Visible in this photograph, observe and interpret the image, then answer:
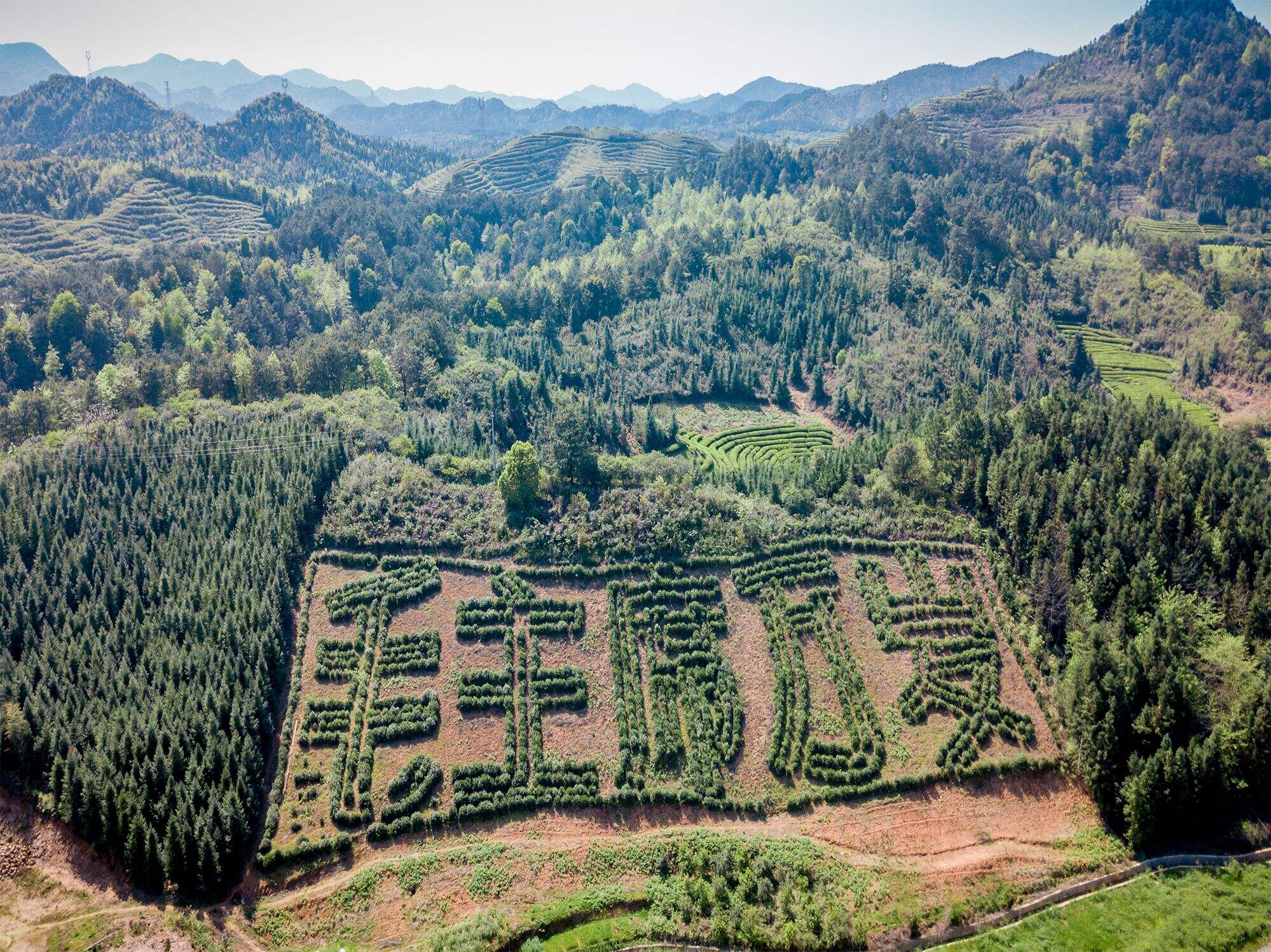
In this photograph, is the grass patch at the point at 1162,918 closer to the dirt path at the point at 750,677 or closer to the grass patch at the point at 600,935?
the dirt path at the point at 750,677

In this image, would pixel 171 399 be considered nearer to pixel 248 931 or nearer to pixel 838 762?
pixel 248 931

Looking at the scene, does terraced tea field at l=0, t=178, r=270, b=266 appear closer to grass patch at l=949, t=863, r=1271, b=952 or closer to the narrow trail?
the narrow trail

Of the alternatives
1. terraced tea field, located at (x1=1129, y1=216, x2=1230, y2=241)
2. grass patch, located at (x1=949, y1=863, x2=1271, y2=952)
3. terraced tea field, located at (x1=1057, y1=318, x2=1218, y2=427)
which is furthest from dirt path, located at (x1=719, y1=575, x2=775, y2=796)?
terraced tea field, located at (x1=1129, y1=216, x2=1230, y2=241)

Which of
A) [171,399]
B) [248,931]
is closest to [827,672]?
[248,931]

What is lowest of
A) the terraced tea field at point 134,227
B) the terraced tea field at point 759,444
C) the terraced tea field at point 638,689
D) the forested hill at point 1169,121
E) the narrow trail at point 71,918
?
the narrow trail at point 71,918

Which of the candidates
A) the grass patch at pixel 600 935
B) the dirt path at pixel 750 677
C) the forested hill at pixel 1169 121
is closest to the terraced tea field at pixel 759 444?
the dirt path at pixel 750 677

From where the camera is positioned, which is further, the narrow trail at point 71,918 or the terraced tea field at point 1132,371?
the terraced tea field at point 1132,371
